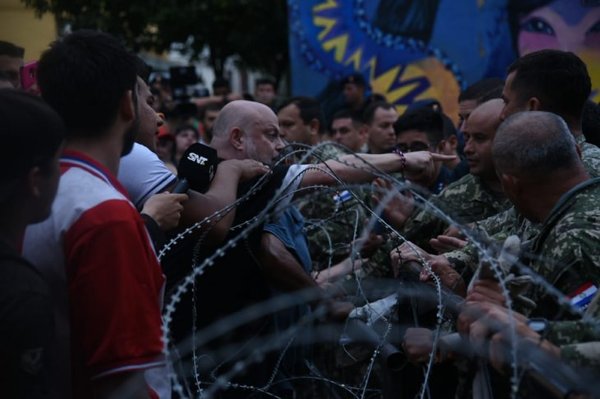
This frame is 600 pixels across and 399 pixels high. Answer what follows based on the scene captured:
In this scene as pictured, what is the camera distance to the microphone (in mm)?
3994

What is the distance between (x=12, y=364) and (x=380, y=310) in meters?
2.13

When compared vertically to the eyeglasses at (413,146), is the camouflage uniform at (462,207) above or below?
above

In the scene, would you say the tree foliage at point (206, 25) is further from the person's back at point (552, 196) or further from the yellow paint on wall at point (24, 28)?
the person's back at point (552, 196)

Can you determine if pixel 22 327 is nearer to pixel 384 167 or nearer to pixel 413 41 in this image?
pixel 384 167

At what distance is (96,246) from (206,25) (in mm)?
15176

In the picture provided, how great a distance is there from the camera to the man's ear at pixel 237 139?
4.71 meters

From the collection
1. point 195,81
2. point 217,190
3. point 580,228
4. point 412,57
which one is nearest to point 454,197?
point 217,190

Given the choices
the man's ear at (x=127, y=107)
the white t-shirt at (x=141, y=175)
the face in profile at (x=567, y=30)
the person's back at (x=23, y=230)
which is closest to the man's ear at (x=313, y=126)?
the face in profile at (x=567, y=30)

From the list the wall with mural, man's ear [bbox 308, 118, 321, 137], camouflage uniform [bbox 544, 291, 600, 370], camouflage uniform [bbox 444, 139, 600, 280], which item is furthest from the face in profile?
camouflage uniform [bbox 544, 291, 600, 370]

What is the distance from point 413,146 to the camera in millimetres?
6355

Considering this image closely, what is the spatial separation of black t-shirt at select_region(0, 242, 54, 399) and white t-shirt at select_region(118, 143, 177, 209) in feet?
4.38

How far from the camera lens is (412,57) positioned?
37.5ft

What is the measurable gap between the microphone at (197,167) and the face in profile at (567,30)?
6411 mm

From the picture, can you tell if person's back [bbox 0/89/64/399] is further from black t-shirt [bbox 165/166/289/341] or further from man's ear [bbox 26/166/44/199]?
black t-shirt [bbox 165/166/289/341]
